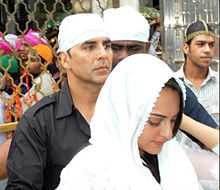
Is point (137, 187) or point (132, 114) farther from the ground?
point (132, 114)

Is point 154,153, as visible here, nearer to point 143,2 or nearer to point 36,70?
point 36,70

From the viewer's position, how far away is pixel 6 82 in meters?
3.36

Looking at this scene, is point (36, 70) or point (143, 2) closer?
point (36, 70)

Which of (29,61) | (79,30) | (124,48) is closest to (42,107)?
(79,30)

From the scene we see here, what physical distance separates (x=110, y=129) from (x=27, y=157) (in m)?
0.55

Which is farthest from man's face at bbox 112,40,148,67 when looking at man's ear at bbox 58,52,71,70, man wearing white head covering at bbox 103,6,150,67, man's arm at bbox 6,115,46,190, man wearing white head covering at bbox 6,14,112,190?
man's arm at bbox 6,115,46,190

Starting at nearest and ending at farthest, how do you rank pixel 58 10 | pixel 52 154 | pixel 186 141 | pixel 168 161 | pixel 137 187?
pixel 137 187 < pixel 168 161 < pixel 186 141 < pixel 52 154 < pixel 58 10

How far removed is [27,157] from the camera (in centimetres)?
208

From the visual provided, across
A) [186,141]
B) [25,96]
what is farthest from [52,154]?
[25,96]

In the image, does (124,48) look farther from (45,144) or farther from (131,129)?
(131,129)

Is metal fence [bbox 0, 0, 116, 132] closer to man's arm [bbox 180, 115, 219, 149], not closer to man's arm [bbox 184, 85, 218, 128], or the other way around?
man's arm [bbox 184, 85, 218, 128]

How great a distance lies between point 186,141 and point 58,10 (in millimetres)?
→ 2231

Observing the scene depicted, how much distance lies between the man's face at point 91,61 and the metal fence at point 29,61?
921mm

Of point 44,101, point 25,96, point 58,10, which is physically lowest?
point 25,96
